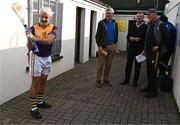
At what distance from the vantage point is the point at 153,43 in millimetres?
6047

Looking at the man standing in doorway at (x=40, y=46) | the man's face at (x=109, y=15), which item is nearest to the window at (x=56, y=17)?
the man's face at (x=109, y=15)

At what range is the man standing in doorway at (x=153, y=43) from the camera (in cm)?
595

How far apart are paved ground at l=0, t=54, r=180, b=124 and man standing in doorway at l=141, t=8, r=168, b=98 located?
53 centimetres

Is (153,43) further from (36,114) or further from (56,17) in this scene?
(36,114)

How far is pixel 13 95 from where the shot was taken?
5613mm

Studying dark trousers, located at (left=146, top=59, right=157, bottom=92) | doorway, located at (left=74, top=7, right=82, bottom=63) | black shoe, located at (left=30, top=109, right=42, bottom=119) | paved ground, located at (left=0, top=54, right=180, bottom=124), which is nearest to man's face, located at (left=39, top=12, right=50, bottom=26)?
black shoe, located at (left=30, top=109, right=42, bottom=119)

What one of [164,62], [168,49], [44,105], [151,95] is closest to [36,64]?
[44,105]

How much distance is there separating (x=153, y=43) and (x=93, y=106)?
2011 mm

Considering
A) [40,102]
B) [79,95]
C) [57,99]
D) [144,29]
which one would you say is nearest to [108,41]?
[144,29]

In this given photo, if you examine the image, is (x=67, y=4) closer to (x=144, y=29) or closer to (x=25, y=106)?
(x=144, y=29)

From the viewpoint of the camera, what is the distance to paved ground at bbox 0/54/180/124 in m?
4.65

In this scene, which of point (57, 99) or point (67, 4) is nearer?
point (57, 99)

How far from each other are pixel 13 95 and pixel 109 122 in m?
2.22

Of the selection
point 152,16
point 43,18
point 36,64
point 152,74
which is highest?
point 152,16
